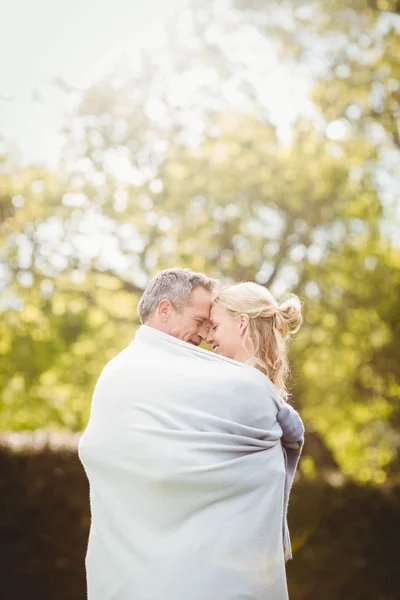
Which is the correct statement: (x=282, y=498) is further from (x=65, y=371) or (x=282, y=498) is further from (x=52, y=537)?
(x=65, y=371)

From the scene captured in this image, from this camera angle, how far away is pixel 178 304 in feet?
11.3

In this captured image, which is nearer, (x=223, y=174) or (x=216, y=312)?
(x=216, y=312)

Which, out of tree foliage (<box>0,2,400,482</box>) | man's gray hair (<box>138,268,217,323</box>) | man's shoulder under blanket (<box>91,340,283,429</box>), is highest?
man's gray hair (<box>138,268,217,323</box>)

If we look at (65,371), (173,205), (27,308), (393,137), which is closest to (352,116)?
(393,137)

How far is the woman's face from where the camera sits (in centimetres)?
338

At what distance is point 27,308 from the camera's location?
12867mm

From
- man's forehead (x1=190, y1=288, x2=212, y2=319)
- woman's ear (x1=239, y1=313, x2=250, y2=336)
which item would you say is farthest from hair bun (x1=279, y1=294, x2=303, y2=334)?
man's forehead (x1=190, y1=288, x2=212, y2=319)

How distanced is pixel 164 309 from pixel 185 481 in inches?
33.6

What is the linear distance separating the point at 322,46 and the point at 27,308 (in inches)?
244

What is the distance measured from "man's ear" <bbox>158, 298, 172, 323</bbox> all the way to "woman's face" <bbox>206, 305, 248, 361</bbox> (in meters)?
0.21

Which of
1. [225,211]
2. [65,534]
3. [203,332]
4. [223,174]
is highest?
[203,332]

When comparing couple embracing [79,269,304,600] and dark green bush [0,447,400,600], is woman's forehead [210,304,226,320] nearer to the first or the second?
couple embracing [79,269,304,600]

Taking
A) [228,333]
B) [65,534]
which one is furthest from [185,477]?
[65,534]

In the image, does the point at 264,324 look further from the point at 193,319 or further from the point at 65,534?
the point at 65,534
